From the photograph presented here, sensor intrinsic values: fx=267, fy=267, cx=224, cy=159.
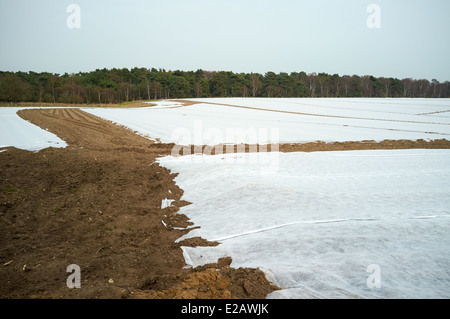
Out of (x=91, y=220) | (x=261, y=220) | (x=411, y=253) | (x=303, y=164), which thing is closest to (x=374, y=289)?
(x=411, y=253)

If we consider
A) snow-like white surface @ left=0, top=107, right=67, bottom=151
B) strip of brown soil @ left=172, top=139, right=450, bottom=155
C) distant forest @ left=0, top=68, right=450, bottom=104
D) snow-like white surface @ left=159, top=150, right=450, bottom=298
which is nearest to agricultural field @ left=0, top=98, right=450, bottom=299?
snow-like white surface @ left=159, top=150, right=450, bottom=298

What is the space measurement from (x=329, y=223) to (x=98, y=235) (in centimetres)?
537

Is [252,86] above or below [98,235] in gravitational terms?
above

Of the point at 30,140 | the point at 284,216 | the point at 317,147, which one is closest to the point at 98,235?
the point at 284,216

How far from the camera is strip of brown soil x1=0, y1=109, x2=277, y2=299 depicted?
414 centimetres

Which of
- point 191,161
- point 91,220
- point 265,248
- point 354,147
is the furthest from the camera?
point 354,147

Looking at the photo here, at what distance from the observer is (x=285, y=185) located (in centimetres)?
844

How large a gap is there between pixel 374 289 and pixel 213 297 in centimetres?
224

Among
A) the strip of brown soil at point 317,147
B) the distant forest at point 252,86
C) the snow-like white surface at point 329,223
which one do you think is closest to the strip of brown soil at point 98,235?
the snow-like white surface at point 329,223

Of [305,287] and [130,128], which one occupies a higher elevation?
[130,128]

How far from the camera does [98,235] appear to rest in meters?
6.38

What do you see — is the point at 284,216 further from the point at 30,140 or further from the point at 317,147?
the point at 30,140

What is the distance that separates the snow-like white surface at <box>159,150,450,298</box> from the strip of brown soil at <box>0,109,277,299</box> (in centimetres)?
61

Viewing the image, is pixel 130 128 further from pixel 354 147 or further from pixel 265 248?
pixel 265 248
